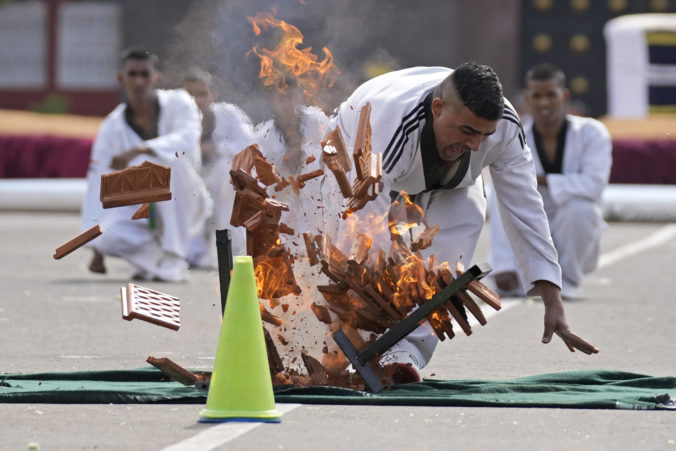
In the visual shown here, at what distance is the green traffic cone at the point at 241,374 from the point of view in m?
6.16

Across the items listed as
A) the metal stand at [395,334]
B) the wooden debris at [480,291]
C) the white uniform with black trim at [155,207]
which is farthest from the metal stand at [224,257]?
the white uniform with black trim at [155,207]

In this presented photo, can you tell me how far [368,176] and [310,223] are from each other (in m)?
0.64

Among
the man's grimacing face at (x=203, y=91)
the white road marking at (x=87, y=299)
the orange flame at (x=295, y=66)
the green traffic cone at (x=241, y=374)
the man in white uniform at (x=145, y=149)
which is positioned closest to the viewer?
the green traffic cone at (x=241, y=374)

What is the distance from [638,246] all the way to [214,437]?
13.3 m

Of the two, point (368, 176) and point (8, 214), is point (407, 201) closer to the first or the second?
point (368, 176)

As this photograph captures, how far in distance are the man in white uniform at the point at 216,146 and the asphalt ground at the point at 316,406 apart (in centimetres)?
89

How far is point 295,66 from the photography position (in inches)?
307

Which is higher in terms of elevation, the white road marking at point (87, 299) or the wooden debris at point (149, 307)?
the wooden debris at point (149, 307)

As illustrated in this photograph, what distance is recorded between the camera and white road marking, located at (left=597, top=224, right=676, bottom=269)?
16.7 metres

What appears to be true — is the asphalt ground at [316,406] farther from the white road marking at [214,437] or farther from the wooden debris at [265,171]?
the wooden debris at [265,171]

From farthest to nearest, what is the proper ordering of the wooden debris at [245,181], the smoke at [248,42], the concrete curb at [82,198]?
the concrete curb at [82,198] < the smoke at [248,42] < the wooden debris at [245,181]

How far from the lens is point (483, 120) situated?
6.85 metres

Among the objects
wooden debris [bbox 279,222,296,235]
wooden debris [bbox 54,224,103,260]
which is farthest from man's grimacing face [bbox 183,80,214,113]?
wooden debris [bbox 54,224,103,260]

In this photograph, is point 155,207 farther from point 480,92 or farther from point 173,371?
point 480,92
